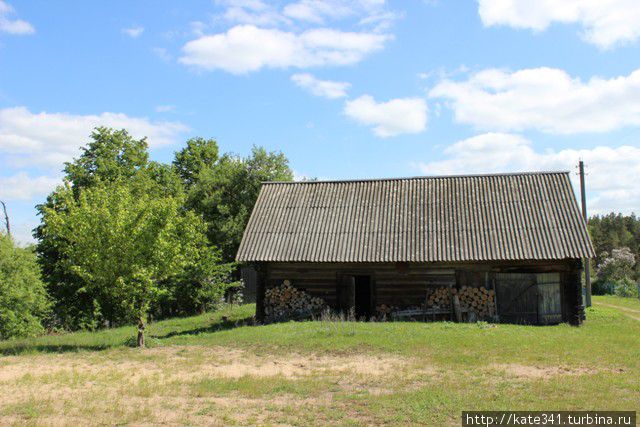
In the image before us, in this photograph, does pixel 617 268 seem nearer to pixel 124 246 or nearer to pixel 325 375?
pixel 325 375

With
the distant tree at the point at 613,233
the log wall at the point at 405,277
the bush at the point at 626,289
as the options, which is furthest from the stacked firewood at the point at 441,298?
the distant tree at the point at 613,233

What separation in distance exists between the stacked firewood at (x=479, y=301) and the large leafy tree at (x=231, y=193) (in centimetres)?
1603

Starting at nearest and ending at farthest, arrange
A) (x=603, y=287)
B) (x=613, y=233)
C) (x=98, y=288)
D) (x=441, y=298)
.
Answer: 1. (x=441, y=298)
2. (x=98, y=288)
3. (x=603, y=287)
4. (x=613, y=233)

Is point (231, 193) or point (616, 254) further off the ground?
point (231, 193)

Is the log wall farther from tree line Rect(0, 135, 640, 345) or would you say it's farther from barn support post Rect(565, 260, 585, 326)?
tree line Rect(0, 135, 640, 345)

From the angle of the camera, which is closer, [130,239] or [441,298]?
[130,239]

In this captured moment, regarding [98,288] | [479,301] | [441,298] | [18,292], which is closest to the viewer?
[479,301]

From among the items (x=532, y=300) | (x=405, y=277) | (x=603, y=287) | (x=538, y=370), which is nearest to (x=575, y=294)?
(x=532, y=300)

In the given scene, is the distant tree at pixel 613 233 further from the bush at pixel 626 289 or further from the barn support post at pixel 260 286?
the barn support post at pixel 260 286

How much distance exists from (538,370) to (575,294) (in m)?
8.20

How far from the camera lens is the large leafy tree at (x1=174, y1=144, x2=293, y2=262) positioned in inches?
1293

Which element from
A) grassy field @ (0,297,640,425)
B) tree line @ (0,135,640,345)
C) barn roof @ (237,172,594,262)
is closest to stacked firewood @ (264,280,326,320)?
barn roof @ (237,172,594,262)

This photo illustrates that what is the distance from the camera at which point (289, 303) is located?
2123 centimetres

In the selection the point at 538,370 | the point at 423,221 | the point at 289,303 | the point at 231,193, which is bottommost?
the point at 538,370
